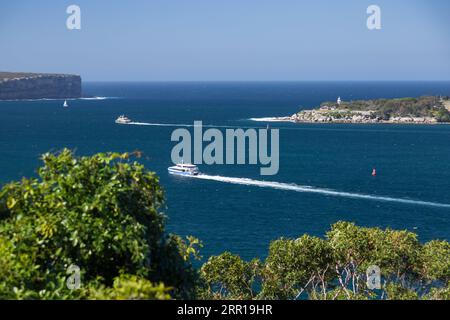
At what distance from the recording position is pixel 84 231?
36.0 ft

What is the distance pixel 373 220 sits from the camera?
49.2 meters

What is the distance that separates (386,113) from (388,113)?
0.66 meters

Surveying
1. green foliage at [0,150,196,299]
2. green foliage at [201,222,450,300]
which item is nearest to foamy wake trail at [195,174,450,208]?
green foliage at [201,222,450,300]

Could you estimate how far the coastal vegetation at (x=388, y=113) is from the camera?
13125 centimetres

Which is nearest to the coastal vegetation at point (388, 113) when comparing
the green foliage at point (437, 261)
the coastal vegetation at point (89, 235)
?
the green foliage at point (437, 261)

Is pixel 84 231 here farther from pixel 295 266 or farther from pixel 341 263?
pixel 341 263

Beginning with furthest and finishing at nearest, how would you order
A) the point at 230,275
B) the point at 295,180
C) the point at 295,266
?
1. the point at 295,180
2. the point at 295,266
3. the point at 230,275

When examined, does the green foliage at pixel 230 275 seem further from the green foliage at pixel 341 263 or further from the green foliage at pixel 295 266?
the green foliage at pixel 295 266

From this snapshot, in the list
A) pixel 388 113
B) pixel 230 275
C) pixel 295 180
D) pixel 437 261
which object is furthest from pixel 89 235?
pixel 388 113

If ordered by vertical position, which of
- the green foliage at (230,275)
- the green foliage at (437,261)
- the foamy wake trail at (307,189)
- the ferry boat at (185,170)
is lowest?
the foamy wake trail at (307,189)

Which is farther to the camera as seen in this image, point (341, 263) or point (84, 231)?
point (341, 263)

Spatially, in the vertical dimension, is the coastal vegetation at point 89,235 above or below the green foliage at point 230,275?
above

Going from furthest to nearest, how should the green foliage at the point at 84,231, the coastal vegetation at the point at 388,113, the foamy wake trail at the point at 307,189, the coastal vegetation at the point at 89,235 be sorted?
the coastal vegetation at the point at 388,113
the foamy wake trail at the point at 307,189
the green foliage at the point at 84,231
the coastal vegetation at the point at 89,235
